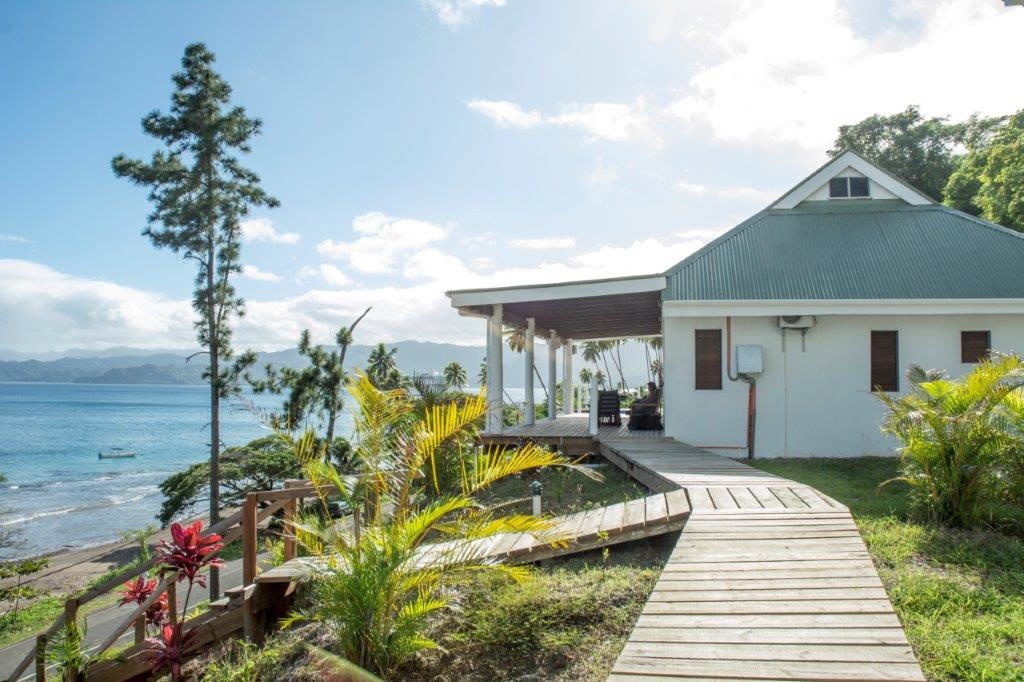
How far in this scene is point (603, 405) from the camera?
53.2 feet

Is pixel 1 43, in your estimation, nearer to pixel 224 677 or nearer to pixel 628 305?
pixel 628 305

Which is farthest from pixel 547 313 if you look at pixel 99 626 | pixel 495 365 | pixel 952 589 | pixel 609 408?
pixel 99 626

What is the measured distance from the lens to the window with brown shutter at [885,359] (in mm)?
12039

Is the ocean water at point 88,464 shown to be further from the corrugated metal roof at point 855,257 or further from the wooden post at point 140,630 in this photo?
the corrugated metal roof at point 855,257

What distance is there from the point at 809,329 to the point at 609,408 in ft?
17.7

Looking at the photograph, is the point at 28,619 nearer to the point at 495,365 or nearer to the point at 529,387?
the point at 529,387

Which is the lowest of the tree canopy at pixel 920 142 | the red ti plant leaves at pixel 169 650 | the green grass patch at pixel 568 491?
the red ti plant leaves at pixel 169 650

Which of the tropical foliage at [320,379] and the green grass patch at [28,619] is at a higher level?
the tropical foliage at [320,379]

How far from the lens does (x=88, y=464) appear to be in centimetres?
5959

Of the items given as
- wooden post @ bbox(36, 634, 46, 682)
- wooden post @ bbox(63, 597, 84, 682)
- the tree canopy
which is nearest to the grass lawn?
wooden post @ bbox(63, 597, 84, 682)

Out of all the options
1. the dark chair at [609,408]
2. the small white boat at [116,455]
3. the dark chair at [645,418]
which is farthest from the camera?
the small white boat at [116,455]

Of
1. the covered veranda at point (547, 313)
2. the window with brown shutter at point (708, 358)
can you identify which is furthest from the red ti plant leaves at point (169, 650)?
the window with brown shutter at point (708, 358)

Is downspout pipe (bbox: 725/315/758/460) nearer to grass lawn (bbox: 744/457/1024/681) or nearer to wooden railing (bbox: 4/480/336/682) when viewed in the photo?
grass lawn (bbox: 744/457/1024/681)

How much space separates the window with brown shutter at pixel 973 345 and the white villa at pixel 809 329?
18 millimetres
